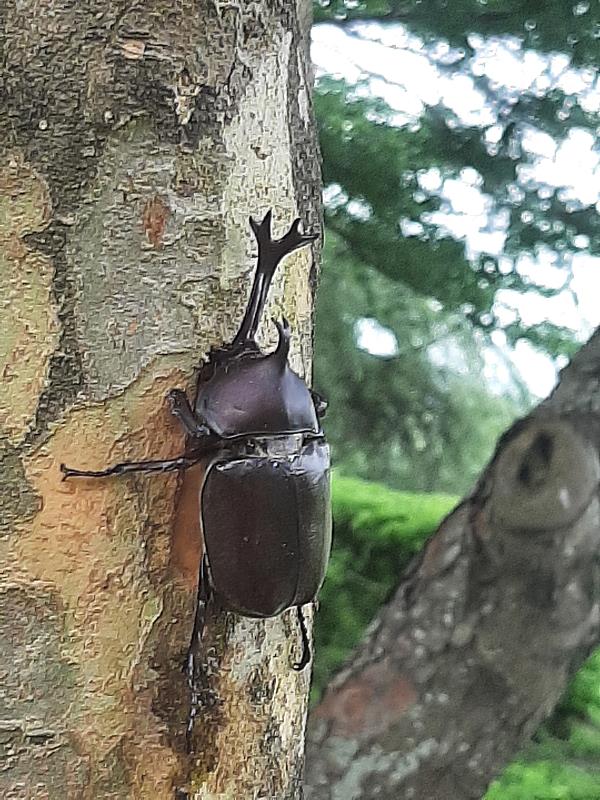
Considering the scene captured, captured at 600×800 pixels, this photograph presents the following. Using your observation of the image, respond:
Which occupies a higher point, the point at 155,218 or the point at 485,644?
the point at 155,218

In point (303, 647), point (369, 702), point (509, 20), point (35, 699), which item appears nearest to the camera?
point (35, 699)

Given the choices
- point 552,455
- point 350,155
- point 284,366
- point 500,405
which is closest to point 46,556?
point 284,366

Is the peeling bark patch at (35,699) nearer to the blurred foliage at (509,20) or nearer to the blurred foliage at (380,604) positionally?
the blurred foliage at (380,604)

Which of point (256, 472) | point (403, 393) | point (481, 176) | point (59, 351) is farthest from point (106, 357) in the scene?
point (403, 393)

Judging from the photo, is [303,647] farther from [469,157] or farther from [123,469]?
[469,157]

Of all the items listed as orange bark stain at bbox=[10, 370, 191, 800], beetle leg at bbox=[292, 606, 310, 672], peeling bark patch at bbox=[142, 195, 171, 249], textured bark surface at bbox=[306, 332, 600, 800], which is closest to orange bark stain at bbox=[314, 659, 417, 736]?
textured bark surface at bbox=[306, 332, 600, 800]

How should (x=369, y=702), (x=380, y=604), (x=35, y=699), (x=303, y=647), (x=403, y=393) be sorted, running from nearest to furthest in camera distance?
(x=35, y=699) < (x=303, y=647) < (x=369, y=702) < (x=380, y=604) < (x=403, y=393)

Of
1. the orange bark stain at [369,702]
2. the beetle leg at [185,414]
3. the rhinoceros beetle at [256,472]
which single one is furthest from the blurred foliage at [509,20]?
the beetle leg at [185,414]
